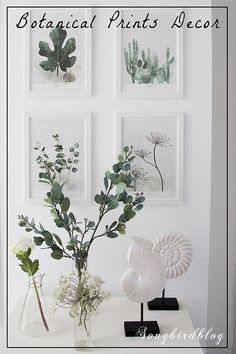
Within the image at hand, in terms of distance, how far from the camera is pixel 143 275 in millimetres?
1470

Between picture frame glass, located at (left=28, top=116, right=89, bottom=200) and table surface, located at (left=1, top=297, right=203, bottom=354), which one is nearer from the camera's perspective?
table surface, located at (left=1, top=297, right=203, bottom=354)

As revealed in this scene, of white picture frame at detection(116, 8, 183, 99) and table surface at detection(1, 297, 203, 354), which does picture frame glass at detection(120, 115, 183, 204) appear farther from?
table surface at detection(1, 297, 203, 354)

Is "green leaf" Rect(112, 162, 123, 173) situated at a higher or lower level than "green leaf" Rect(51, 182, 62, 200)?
higher

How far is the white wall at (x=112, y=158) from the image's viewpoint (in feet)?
5.98

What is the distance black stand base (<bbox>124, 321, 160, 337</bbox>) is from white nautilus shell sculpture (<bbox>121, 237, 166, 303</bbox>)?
0.09m

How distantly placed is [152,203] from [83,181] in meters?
0.28

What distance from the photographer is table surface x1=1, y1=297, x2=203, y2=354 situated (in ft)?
4.64

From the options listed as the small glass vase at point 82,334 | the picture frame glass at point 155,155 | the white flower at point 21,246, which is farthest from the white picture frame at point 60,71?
the small glass vase at point 82,334

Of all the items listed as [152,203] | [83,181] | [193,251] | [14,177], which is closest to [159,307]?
[193,251]

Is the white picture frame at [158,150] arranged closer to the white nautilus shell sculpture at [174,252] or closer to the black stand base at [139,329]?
the white nautilus shell sculpture at [174,252]

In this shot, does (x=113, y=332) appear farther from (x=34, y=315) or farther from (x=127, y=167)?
(x=127, y=167)

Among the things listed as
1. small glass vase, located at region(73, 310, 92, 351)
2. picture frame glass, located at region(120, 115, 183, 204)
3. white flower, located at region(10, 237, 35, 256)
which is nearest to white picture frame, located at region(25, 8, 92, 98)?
picture frame glass, located at region(120, 115, 183, 204)

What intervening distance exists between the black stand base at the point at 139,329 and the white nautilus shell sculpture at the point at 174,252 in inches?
8.5

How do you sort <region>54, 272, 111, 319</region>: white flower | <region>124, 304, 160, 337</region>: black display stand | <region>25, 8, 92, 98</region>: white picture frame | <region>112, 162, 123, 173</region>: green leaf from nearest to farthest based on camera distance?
1. <region>54, 272, 111, 319</region>: white flower
2. <region>124, 304, 160, 337</region>: black display stand
3. <region>112, 162, 123, 173</region>: green leaf
4. <region>25, 8, 92, 98</region>: white picture frame
